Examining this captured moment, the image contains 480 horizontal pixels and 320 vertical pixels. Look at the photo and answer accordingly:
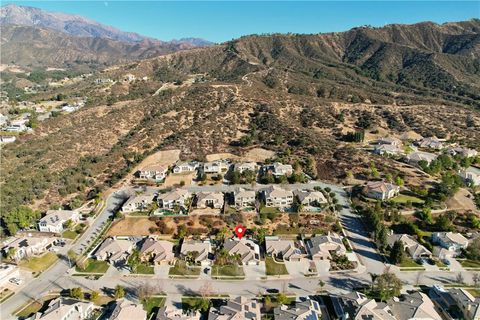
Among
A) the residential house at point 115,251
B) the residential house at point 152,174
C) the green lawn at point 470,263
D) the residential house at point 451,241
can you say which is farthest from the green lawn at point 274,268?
the residential house at point 152,174

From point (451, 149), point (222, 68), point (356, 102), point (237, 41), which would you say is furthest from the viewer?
point (237, 41)

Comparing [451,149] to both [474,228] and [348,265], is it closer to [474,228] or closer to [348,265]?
[474,228]

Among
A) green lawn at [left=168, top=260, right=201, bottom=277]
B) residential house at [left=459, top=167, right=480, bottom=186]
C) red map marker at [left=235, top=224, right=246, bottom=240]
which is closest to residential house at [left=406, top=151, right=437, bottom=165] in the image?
residential house at [left=459, top=167, right=480, bottom=186]

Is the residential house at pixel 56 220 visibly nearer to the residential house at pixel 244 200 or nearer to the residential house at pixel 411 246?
the residential house at pixel 244 200

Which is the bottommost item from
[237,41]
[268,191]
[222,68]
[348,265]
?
[348,265]

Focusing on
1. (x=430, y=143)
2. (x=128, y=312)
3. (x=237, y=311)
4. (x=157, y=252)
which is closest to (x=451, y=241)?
(x=237, y=311)

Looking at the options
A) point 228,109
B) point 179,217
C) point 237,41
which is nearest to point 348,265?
point 179,217

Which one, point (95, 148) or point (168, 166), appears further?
point (95, 148)
